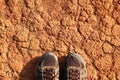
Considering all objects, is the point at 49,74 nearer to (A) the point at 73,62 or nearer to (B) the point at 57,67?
(B) the point at 57,67

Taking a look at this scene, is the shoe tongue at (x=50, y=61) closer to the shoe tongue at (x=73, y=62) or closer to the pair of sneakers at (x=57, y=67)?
the pair of sneakers at (x=57, y=67)

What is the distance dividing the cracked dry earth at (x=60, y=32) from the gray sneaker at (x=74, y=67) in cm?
6

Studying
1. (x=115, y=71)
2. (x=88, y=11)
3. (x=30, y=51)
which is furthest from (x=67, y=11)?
(x=115, y=71)

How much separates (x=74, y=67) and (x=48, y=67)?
0.60 feet

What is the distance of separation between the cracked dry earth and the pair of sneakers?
0.05 m

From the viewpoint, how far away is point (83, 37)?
8.24 ft

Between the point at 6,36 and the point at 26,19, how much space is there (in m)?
0.19

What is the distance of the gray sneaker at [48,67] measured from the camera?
8.11 ft

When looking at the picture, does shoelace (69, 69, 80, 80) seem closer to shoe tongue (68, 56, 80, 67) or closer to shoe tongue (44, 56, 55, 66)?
shoe tongue (68, 56, 80, 67)

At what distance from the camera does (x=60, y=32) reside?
2508 mm

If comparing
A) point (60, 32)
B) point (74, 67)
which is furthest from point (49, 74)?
point (60, 32)

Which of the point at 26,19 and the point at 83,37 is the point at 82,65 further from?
the point at 26,19

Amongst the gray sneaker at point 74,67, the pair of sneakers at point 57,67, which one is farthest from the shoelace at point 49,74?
the gray sneaker at point 74,67

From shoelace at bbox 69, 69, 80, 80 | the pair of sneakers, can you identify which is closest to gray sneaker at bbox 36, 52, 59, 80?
the pair of sneakers
